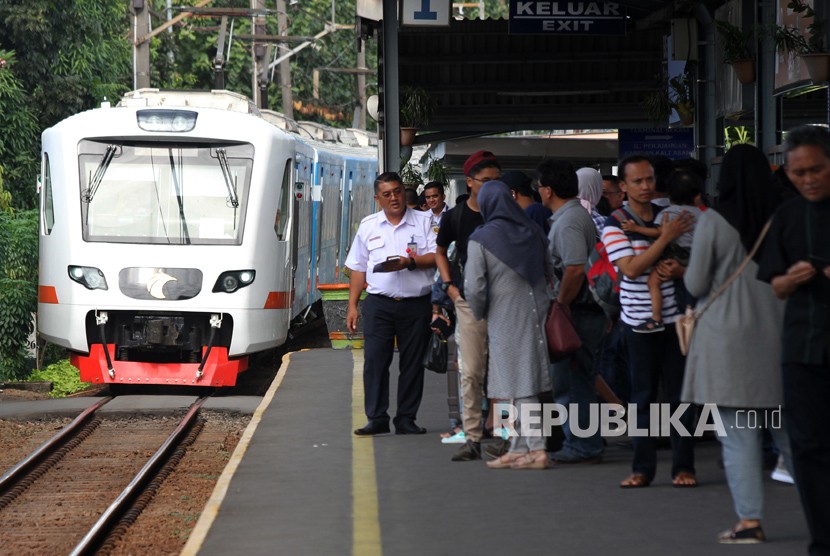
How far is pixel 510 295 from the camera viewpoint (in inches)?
328

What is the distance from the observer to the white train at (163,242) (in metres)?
14.9

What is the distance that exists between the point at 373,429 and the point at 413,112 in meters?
8.76

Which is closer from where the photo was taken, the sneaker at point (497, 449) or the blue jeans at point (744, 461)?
the blue jeans at point (744, 461)

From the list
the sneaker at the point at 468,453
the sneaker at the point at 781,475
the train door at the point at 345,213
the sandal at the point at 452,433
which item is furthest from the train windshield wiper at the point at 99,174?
the train door at the point at 345,213

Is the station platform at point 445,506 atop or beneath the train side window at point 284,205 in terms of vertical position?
beneath

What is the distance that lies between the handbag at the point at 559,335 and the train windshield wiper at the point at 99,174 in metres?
8.10

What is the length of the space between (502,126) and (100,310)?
10288 millimetres

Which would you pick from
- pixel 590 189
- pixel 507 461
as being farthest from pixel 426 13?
pixel 507 461

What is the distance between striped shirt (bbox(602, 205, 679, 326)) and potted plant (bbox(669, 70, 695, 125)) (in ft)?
26.7

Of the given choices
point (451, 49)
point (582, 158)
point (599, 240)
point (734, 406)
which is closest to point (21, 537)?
point (599, 240)

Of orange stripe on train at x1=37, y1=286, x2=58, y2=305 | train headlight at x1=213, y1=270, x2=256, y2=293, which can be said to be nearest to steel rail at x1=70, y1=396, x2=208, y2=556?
train headlight at x1=213, y1=270, x2=256, y2=293

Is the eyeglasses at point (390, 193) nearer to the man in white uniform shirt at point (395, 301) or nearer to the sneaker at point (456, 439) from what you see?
the man in white uniform shirt at point (395, 301)

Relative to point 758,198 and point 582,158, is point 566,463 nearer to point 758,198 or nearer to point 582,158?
point 758,198

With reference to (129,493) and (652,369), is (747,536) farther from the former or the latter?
(129,493)
